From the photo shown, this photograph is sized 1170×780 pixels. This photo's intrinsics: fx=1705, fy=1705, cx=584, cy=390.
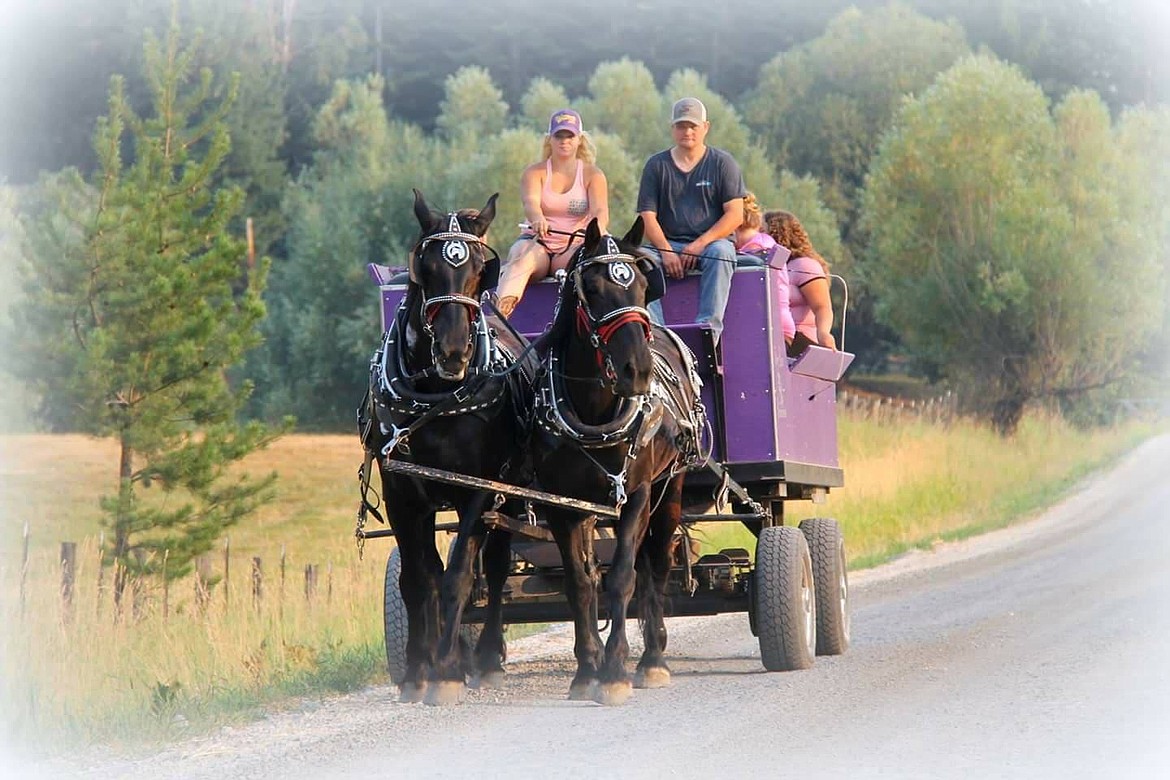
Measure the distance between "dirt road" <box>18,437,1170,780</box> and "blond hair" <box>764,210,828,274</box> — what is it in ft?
9.13

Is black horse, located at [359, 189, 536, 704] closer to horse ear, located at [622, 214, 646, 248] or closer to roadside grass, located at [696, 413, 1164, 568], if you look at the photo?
horse ear, located at [622, 214, 646, 248]

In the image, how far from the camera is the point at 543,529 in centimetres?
957

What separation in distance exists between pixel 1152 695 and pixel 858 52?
53.3m

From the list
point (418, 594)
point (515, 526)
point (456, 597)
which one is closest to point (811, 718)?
point (456, 597)

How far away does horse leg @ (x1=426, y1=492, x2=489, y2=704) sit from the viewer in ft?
28.4

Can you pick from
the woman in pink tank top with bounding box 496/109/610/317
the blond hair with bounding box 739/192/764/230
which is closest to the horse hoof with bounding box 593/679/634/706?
the woman in pink tank top with bounding box 496/109/610/317

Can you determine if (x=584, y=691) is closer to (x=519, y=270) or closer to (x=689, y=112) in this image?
(x=519, y=270)

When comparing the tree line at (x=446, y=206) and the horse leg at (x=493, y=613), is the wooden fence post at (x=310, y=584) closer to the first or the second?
the tree line at (x=446, y=206)

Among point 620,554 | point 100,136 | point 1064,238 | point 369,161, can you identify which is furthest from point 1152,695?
point 369,161

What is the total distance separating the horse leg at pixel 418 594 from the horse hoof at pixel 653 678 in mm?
1220

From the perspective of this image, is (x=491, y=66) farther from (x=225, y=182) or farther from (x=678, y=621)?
(x=678, y=621)

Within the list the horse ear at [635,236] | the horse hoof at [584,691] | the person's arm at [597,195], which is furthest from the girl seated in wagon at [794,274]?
the horse hoof at [584,691]

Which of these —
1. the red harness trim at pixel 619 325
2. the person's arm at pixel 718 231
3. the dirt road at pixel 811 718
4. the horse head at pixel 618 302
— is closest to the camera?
the dirt road at pixel 811 718

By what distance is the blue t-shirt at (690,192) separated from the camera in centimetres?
1056
